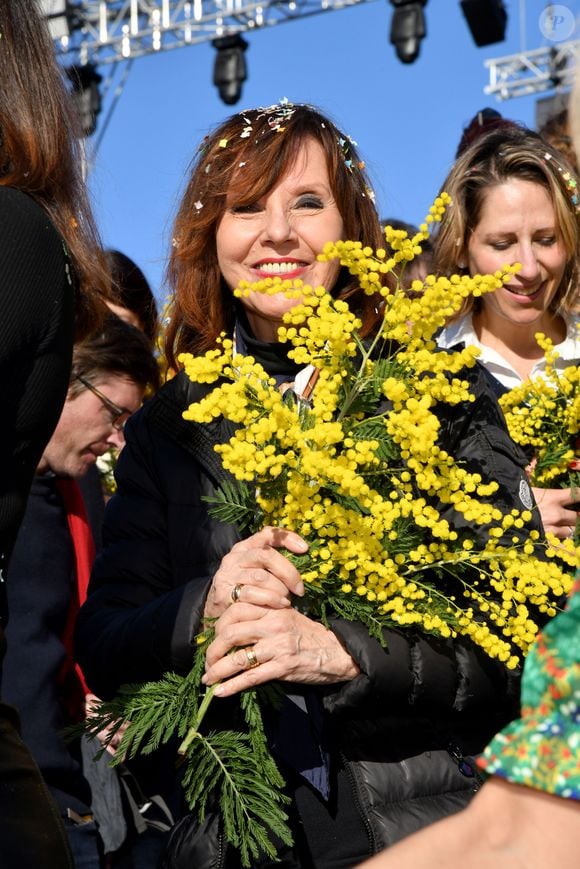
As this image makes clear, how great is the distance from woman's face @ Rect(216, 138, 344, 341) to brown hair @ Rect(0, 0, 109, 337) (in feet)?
2.46

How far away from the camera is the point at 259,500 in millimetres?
2432

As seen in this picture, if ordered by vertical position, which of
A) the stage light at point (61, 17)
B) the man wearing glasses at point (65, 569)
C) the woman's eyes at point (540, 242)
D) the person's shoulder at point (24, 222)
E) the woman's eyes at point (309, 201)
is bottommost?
the man wearing glasses at point (65, 569)

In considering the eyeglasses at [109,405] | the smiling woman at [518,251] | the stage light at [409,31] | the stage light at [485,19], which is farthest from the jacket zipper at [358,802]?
the stage light at [409,31]

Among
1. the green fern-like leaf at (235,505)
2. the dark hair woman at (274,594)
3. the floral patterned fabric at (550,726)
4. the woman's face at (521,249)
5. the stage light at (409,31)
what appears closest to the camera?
the floral patterned fabric at (550,726)

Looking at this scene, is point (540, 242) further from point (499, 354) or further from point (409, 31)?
point (409, 31)

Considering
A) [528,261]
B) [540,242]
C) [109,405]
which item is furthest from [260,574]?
[109,405]

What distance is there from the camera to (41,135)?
218 centimetres

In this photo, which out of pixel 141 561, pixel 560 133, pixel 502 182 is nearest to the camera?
pixel 141 561

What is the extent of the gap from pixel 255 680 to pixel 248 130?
1.49 metres

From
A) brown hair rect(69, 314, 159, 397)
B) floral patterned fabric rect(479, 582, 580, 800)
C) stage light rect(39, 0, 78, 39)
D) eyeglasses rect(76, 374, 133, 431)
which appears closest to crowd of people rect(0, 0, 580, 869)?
floral patterned fabric rect(479, 582, 580, 800)

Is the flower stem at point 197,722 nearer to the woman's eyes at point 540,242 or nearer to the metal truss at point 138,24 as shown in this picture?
the woman's eyes at point 540,242

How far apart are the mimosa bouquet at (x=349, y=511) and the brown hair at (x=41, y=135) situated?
1.08 feet

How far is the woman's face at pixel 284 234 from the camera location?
302cm

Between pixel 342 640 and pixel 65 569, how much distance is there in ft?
6.26
